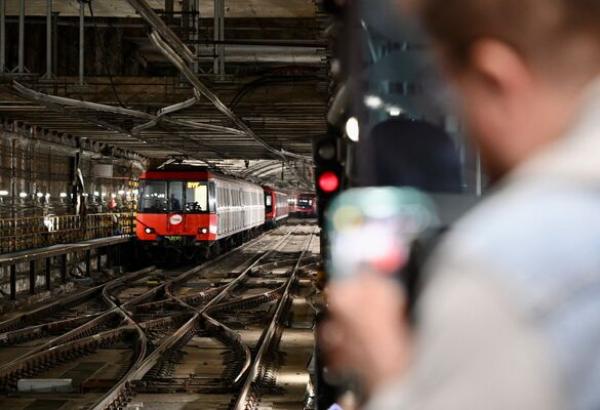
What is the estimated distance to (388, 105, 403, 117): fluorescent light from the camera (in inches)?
98.0

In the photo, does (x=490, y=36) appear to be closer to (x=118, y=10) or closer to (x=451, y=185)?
(x=451, y=185)

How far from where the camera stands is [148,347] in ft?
39.4

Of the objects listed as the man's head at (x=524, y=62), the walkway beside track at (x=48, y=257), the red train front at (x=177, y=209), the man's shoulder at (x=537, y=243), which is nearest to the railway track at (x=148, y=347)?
the walkway beside track at (x=48, y=257)

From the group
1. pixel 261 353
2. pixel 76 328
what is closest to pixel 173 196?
pixel 76 328

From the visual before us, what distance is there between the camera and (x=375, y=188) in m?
2.46

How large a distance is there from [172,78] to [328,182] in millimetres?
13402

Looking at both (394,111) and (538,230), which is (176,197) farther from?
(538,230)

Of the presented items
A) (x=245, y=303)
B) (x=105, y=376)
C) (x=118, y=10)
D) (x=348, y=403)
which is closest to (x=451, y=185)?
(x=348, y=403)

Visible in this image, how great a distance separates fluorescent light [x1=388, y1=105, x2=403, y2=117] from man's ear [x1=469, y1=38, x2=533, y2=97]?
1357 millimetres

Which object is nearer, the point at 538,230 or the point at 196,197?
the point at 538,230

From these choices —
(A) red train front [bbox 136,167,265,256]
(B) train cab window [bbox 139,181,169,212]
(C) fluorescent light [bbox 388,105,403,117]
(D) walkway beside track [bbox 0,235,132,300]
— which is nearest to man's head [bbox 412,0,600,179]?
(C) fluorescent light [bbox 388,105,403,117]

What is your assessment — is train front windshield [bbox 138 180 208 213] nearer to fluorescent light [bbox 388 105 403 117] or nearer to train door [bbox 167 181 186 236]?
train door [bbox 167 181 186 236]

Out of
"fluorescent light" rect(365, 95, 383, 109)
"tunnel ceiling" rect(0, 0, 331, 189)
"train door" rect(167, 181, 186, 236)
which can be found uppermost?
"tunnel ceiling" rect(0, 0, 331, 189)

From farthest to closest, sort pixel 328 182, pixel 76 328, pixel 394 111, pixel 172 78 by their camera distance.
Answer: pixel 172 78 < pixel 76 328 < pixel 328 182 < pixel 394 111
